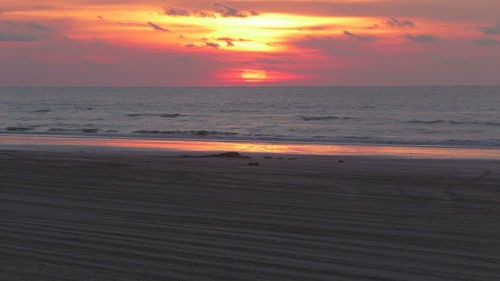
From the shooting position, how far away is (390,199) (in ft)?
28.5

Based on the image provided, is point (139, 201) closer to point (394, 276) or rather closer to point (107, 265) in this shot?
point (107, 265)

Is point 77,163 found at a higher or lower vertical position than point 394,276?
lower

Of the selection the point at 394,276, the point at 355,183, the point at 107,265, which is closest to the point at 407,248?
the point at 394,276

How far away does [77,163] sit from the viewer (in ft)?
44.7

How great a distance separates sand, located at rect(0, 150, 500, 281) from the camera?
473cm

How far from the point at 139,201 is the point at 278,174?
4.14 m

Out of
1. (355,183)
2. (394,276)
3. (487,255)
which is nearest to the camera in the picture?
(394,276)

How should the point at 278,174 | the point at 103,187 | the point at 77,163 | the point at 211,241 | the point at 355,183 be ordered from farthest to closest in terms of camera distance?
the point at 77,163 < the point at 278,174 < the point at 355,183 < the point at 103,187 < the point at 211,241

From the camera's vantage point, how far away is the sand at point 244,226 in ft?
15.5

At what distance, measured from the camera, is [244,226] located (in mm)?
6441

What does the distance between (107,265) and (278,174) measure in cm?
714

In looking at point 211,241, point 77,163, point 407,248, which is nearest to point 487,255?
point 407,248

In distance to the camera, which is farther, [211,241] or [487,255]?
[211,241]

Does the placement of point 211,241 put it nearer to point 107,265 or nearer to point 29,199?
point 107,265
